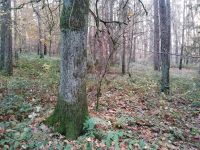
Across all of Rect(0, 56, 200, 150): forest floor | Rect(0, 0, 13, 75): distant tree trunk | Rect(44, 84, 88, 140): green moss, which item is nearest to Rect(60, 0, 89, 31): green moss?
Rect(44, 84, 88, 140): green moss

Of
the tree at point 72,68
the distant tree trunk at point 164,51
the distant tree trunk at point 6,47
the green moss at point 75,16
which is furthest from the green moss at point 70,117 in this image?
the distant tree trunk at point 6,47

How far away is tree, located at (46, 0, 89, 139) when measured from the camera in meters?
6.64

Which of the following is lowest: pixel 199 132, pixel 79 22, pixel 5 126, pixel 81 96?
pixel 199 132

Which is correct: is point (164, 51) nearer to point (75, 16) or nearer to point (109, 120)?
point (109, 120)

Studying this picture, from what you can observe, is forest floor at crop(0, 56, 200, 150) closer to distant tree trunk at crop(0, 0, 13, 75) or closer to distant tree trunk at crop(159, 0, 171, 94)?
distant tree trunk at crop(159, 0, 171, 94)

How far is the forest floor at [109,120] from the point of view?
6293mm

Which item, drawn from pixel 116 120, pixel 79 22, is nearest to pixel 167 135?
pixel 116 120

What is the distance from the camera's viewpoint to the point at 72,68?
21.9 feet

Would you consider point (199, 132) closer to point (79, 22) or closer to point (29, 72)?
point (79, 22)

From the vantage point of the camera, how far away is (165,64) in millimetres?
13883

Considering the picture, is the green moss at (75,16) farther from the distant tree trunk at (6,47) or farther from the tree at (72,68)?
the distant tree trunk at (6,47)

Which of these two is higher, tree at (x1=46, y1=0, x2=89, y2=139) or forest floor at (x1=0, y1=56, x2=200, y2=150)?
tree at (x1=46, y1=0, x2=89, y2=139)

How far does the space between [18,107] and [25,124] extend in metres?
1.71

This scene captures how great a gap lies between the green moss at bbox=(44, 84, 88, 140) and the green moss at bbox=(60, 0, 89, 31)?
1.37 meters
